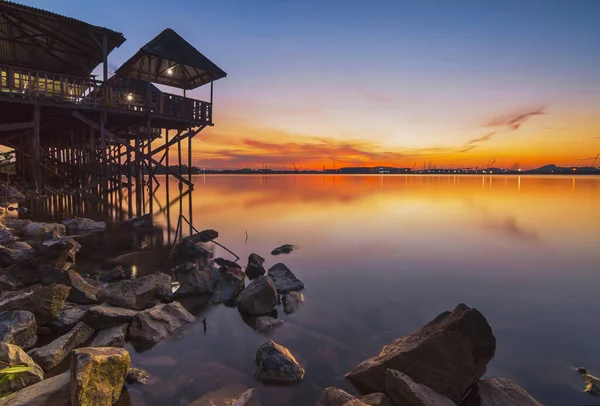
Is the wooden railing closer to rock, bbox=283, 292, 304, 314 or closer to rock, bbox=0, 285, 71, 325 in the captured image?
rock, bbox=0, 285, 71, 325

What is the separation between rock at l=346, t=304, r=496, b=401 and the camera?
412 centimetres

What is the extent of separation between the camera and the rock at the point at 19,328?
4.64 metres

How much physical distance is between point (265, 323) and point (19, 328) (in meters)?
3.89

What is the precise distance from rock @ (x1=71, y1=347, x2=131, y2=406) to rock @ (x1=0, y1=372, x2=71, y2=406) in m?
0.15

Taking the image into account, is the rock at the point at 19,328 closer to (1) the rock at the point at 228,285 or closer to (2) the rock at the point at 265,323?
(1) the rock at the point at 228,285

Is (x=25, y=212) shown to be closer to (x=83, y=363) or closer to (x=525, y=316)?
(x=83, y=363)

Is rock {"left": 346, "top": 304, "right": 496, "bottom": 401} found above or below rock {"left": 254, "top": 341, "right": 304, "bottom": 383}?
above

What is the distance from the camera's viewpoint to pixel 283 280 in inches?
341

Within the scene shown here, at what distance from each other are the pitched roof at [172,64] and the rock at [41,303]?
16590mm

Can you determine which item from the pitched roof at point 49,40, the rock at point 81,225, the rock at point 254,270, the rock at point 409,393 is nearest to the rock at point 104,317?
the rock at point 254,270

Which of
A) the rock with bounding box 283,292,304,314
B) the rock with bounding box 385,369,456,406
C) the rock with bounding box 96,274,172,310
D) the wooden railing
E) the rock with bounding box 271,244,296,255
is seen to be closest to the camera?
the rock with bounding box 385,369,456,406

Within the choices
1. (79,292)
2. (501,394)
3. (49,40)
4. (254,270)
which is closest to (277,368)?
(501,394)

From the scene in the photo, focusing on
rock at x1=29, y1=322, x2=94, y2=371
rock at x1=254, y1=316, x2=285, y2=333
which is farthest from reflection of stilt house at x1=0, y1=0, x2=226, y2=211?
rock at x1=254, y1=316, x2=285, y2=333

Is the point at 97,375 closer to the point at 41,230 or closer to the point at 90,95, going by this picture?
the point at 41,230
